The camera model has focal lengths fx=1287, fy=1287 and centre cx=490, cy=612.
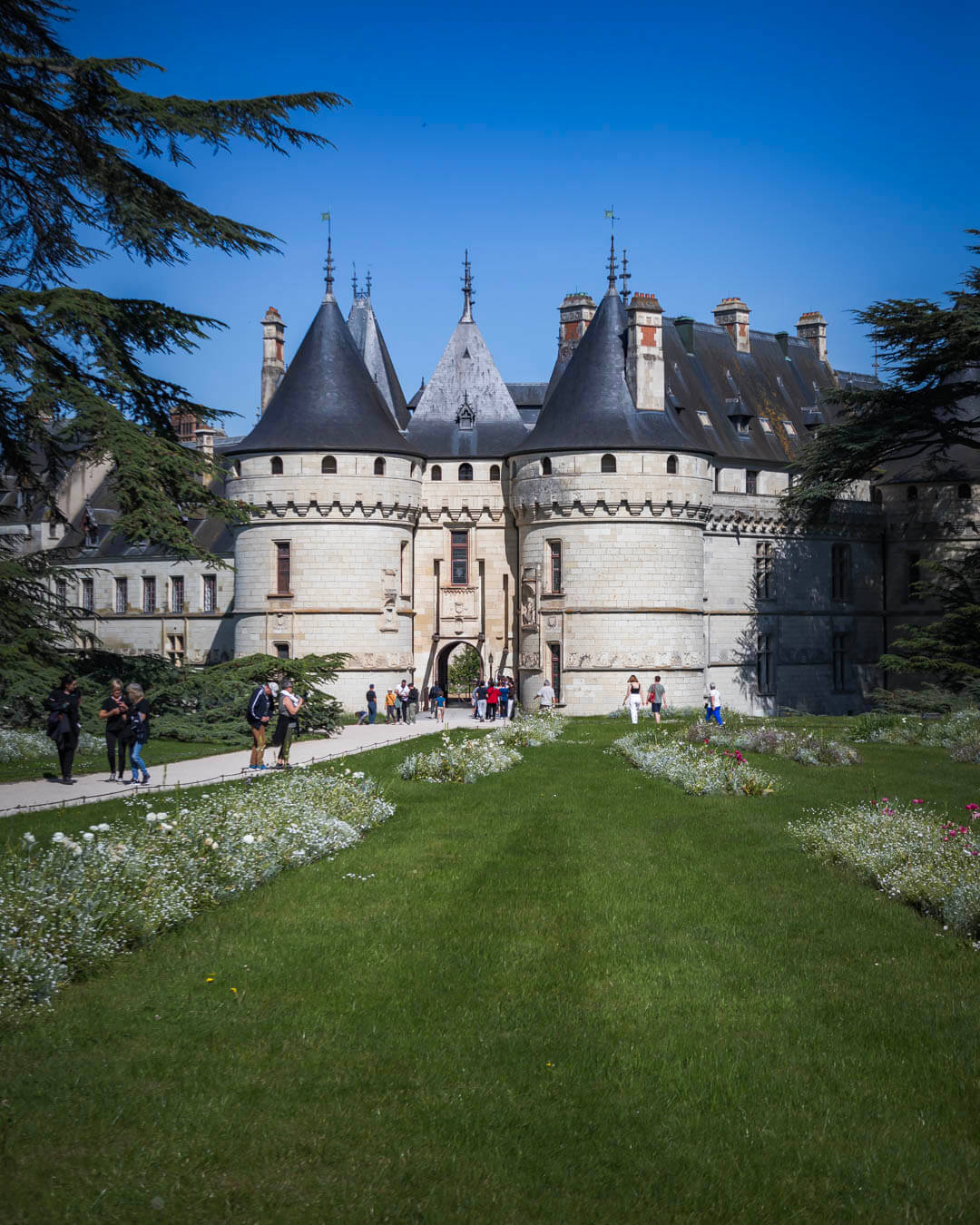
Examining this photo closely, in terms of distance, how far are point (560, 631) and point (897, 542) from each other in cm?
1666

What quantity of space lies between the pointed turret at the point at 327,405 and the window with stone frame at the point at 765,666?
45.2 feet

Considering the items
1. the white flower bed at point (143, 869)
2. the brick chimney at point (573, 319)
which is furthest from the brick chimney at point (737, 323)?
the white flower bed at point (143, 869)

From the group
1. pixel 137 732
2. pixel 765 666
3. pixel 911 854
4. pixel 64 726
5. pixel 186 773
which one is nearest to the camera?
pixel 911 854

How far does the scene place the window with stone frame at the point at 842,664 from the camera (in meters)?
46.2

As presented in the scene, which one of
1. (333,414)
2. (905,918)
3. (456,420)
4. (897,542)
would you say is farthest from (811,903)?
(897,542)

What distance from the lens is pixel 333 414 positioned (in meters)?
37.8

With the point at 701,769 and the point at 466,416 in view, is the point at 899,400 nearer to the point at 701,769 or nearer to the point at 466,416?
the point at 466,416

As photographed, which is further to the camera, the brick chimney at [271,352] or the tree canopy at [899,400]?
the brick chimney at [271,352]

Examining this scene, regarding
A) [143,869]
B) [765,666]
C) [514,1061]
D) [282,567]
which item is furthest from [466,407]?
[514,1061]

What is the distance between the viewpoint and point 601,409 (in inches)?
1503

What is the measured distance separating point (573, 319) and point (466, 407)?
6072 millimetres

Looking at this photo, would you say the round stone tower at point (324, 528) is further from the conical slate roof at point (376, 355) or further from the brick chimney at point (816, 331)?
the brick chimney at point (816, 331)

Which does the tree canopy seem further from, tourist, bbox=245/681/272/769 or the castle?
tourist, bbox=245/681/272/769

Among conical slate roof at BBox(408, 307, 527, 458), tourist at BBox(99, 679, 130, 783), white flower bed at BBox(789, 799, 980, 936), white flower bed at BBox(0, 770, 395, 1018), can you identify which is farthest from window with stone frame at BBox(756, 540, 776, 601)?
white flower bed at BBox(0, 770, 395, 1018)
